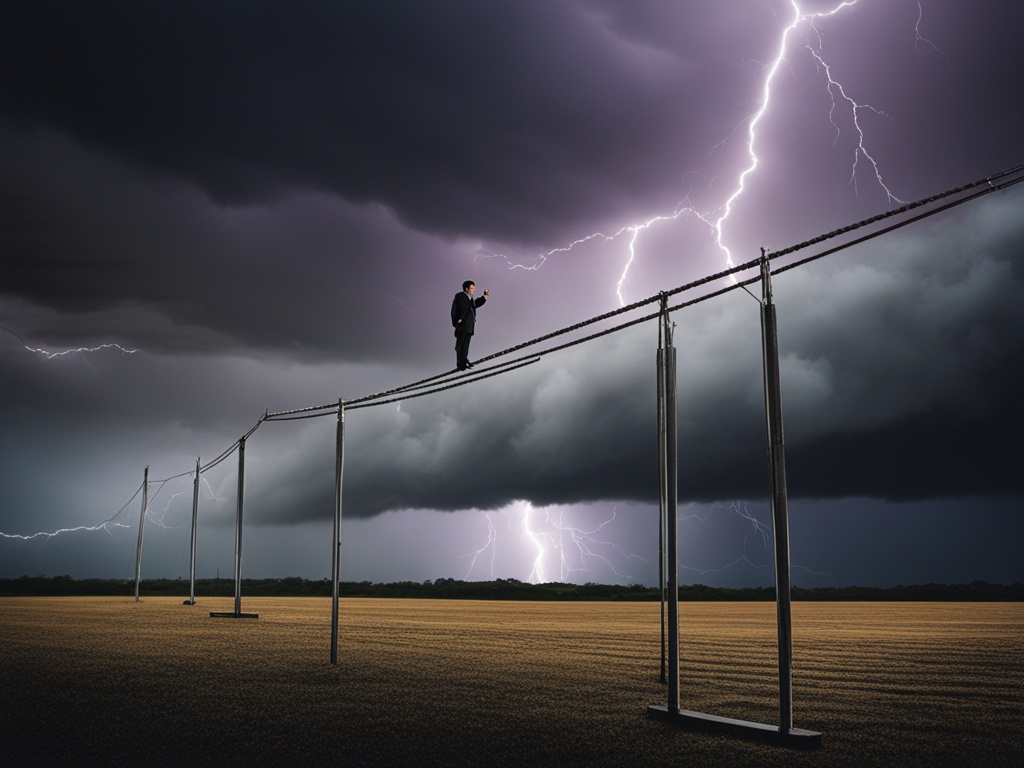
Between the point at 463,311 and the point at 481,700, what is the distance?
310 inches

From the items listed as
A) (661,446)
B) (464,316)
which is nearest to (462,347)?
(464,316)

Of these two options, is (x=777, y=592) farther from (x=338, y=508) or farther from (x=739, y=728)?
(x=338, y=508)

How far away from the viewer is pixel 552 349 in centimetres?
1130

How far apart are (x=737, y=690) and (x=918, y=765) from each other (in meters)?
4.32

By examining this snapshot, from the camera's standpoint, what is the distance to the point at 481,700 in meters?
9.93

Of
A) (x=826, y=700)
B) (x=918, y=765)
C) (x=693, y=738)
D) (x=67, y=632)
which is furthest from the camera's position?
(x=67, y=632)

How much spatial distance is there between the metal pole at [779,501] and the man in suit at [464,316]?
8.37m

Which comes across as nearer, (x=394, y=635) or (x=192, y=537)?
(x=394, y=635)

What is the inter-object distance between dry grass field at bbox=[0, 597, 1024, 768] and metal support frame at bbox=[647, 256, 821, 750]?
0.74 feet

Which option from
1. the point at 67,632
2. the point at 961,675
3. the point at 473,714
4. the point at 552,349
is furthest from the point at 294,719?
the point at 67,632

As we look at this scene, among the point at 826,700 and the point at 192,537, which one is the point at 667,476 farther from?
the point at 192,537

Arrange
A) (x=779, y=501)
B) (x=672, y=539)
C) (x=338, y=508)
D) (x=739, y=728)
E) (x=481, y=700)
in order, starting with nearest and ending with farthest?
(x=779, y=501), (x=739, y=728), (x=672, y=539), (x=481, y=700), (x=338, y=508)

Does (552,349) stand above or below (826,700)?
above

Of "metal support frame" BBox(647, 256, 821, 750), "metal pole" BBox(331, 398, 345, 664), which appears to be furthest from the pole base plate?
"metal pole" BBox(331, 398, 345, 664)
